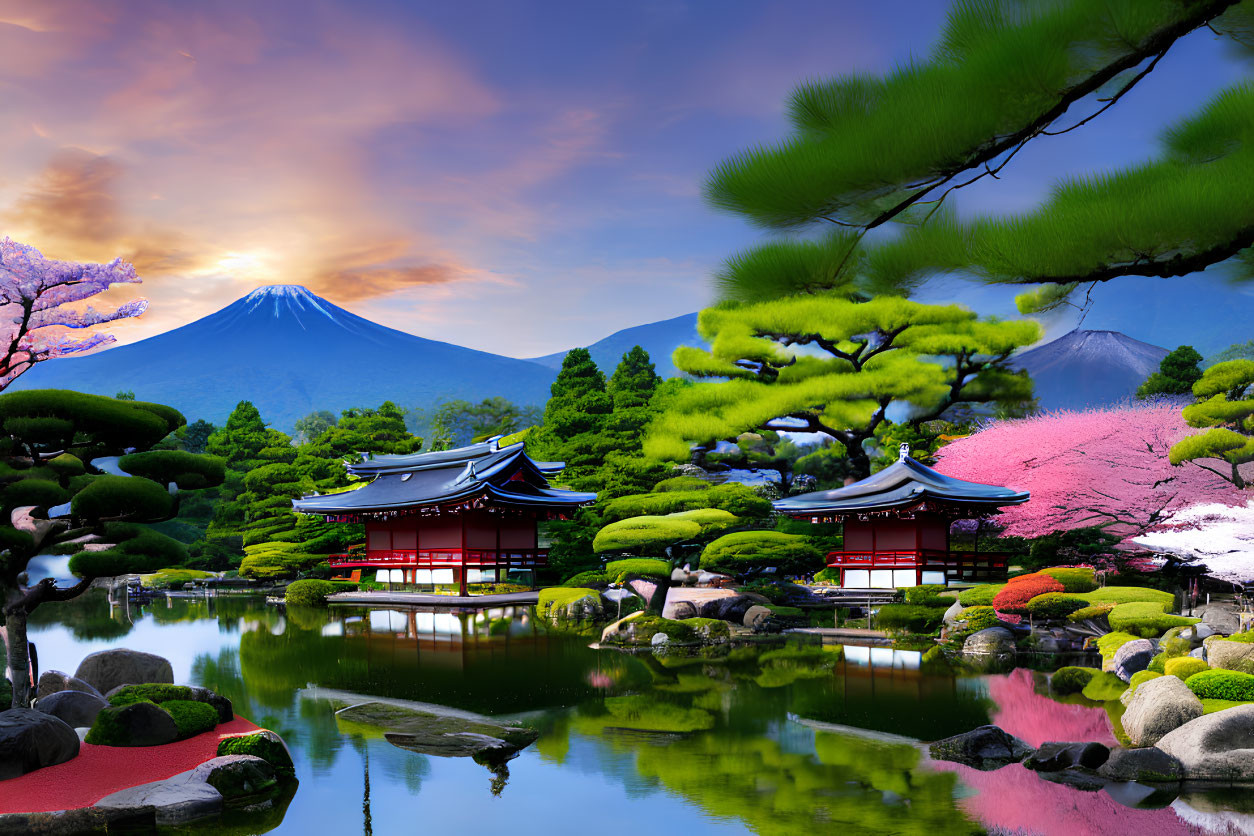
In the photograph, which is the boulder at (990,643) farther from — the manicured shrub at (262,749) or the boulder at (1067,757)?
the manicured shrub at (262,749)

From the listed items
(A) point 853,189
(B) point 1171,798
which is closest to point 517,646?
(B) point 1171,798

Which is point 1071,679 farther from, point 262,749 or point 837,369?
point 837,369

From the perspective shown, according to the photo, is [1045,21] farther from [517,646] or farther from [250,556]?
[250,556]

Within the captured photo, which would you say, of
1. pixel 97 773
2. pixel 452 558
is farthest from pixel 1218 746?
pixel 452 558

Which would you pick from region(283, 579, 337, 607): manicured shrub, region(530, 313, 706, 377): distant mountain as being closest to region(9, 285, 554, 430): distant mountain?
region(530, 313, 706, 377): distant mountain

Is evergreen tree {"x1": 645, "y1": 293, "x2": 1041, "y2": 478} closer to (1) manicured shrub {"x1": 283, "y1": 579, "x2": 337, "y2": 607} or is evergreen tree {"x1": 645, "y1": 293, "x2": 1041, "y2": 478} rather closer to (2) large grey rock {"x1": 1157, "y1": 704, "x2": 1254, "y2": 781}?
(1) manicured shrub {"x1": 283, "y1": 579, "x2": 337, "y2": 607}

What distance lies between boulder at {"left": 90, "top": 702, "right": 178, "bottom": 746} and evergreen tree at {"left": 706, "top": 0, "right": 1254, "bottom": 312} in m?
6.63

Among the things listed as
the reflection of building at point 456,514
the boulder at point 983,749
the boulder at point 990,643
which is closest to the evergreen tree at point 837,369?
the reflection of building at point 456,514

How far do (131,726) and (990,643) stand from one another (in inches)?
499

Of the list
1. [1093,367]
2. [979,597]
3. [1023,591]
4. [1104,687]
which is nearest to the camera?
[1104,687]

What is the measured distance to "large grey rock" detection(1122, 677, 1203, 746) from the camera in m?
8.35

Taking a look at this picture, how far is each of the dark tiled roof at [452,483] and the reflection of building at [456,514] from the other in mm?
33

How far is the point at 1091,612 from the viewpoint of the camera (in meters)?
15.3

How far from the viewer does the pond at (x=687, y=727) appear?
6.58m
